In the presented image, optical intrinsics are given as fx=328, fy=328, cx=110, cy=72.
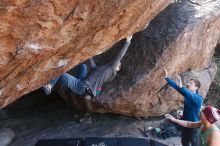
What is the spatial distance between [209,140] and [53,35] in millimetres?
2319

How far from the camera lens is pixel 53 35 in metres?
4.01

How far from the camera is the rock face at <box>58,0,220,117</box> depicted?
24.4 feet

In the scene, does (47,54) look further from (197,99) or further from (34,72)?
(197,99)

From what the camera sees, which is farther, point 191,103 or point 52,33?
point 191,103

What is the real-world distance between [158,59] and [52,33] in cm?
389

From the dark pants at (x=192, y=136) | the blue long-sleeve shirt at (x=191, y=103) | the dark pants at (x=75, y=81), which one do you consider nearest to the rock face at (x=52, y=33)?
the blue long-sleeve shirt at (x=191, y=103)

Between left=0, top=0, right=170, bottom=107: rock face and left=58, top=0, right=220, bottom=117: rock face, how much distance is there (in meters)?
2.19

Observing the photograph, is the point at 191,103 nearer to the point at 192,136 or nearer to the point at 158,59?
the point at 192,136

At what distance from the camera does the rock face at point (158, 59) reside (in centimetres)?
743

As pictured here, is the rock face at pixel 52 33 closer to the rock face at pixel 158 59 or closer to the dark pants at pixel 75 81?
the dark pants at pixel 75 81

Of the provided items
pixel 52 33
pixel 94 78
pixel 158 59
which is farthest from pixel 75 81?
pixel 52 33

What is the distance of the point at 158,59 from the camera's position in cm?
741

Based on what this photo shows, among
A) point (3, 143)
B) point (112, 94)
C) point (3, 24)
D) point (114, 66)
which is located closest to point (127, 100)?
point (112, 94)

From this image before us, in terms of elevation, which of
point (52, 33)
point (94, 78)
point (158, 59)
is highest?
point (52, 33)
